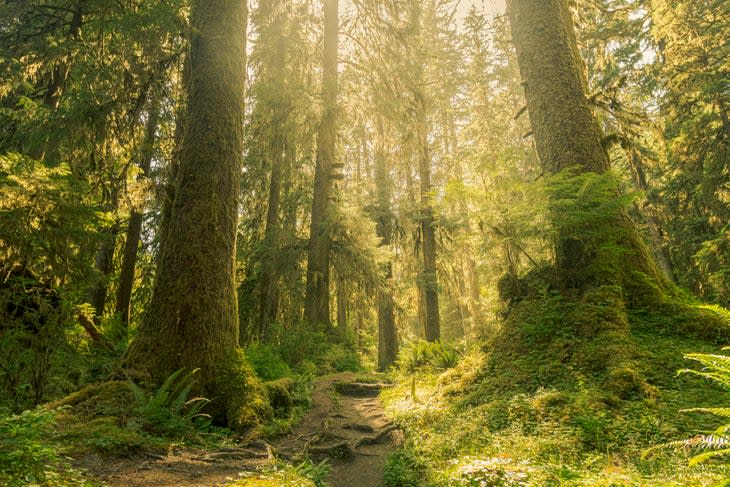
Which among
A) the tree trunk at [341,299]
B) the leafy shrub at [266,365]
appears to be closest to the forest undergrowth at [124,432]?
the leafy shrub at [266,365]

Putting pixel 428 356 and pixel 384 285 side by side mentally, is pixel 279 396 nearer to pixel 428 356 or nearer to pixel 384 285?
pixel 428 356

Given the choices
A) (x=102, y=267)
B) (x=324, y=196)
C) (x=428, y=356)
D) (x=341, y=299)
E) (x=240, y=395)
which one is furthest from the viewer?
(x=341, y=299)

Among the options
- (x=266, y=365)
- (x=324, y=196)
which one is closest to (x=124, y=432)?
(x=266, y=365)

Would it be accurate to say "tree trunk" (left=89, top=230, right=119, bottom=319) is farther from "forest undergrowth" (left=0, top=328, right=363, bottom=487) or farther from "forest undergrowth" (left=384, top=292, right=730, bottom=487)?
"forest undergrowth" (left=384, top=292, right=730, bottom=487)

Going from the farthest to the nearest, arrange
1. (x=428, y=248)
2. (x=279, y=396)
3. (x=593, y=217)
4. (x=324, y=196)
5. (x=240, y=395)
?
(x=428, y=248)
(x=324, y=196)
(x=279, y=396)
(x=593, y=217)
(x=240, y=395)

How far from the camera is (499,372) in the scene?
259 inches

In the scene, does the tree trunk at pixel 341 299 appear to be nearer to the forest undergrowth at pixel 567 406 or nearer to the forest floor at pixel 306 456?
the forest floor at pixel 306 456

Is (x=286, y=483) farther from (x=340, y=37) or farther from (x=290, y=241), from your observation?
(x=340, y=37)

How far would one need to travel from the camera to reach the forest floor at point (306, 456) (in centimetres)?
362

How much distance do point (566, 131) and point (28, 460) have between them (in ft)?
27.2

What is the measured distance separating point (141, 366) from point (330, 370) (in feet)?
23.7

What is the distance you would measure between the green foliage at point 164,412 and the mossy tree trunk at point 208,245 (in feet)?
1.49

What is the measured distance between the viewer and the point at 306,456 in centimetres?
517

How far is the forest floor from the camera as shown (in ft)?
11.9
